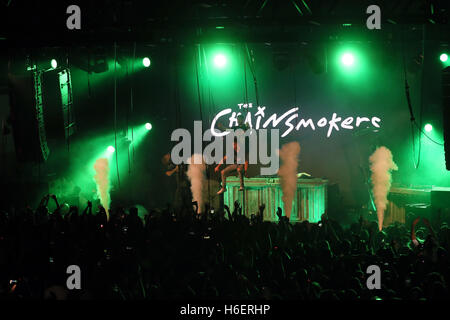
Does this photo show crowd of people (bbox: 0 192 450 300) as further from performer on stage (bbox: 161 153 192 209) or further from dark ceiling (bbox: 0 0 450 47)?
performer on stage (bbox: 161 153 192 209)

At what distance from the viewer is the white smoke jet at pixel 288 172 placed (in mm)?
13781

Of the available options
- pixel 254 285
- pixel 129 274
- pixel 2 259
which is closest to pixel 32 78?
pixel 2 259

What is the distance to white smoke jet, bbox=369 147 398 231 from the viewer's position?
47.9 feet

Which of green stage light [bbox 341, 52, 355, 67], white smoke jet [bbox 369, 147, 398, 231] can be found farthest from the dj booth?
green stage light [bbox 341, 52, 355, 67]

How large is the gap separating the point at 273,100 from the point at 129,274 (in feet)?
37.4

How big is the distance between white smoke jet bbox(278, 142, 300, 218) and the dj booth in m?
0.13

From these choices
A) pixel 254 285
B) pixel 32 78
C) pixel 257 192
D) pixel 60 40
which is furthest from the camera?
pixel 257 192

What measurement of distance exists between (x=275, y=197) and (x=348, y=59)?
547 centimetres

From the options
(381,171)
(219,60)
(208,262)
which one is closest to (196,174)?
(219,60)

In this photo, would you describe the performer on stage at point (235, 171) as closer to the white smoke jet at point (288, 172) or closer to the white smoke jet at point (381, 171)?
the white smoke jet at point (288, 172)

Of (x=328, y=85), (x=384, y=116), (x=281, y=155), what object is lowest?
(x=281, y=155)

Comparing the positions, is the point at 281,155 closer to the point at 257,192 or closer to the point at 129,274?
the point at 257,192

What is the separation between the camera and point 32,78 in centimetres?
963

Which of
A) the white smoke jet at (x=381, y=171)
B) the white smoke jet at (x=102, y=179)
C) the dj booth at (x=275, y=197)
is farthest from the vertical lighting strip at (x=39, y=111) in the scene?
the white smoke jet at (x=381, y=171)
